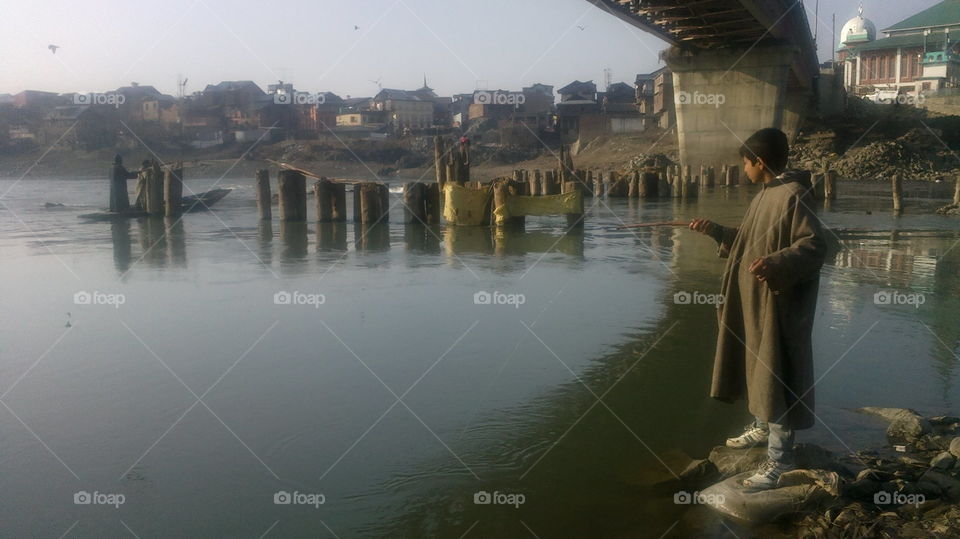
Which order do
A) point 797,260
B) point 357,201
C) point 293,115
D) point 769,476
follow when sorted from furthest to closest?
point 293,115 < point 357,201 < point 769,476 < point 797,260

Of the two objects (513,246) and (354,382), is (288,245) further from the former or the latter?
(354,382)

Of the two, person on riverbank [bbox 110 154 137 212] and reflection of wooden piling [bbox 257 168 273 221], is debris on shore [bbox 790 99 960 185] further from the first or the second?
person on riverbank [bbox 110 154 137 212]

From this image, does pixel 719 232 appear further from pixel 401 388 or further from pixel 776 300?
pixel 401 388

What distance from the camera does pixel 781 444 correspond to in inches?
189

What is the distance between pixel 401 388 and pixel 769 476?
11.4ft

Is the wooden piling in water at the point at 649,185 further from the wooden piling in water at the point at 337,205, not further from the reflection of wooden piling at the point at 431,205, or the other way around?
the wooden piling in water at the point at 337,205

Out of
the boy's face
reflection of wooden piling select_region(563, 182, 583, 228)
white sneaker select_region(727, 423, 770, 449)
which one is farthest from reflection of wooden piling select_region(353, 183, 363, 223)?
the boy's face

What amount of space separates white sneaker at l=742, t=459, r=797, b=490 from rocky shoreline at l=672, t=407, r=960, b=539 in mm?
34

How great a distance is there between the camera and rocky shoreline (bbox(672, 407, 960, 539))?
14.3 feet

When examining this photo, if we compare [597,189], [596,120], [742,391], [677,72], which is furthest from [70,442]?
[596,120]

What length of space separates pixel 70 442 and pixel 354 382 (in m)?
2.33

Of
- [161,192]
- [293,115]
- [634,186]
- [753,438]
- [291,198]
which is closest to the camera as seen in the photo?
[753,438]

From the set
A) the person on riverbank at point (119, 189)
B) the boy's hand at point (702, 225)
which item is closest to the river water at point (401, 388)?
the boy's hand at point (702, 225)

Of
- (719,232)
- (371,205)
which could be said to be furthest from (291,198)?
(719,232)
